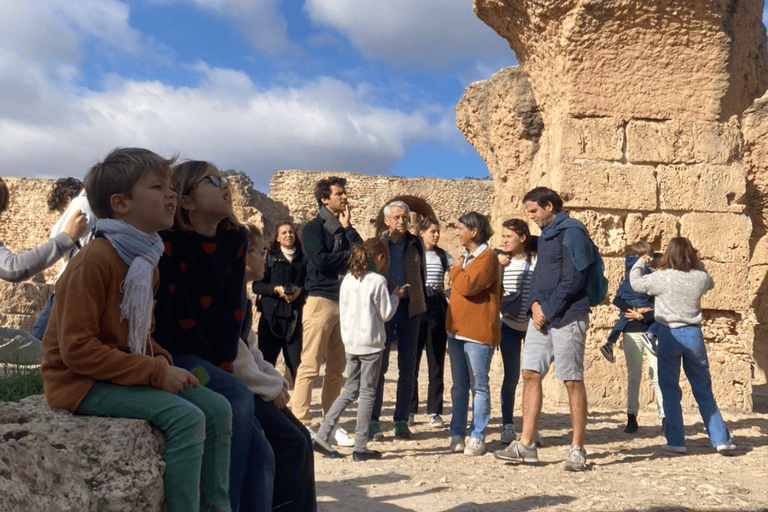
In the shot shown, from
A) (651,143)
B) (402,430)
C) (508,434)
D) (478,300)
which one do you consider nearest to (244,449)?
(478,300)

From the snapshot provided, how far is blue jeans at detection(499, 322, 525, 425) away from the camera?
19.2ft

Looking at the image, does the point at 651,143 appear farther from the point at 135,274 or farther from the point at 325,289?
the point at 135,274

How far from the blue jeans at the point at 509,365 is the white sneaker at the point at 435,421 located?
67 cm

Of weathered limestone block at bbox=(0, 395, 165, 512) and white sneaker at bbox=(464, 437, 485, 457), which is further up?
weathered limestone block at bbox=(0, 395, 165, 512)

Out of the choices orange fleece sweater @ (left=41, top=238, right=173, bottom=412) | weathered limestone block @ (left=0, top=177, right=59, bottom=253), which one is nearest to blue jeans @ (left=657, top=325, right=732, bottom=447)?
orange fleece sweater @ (left=41, top=238, right=173, bottom=412)

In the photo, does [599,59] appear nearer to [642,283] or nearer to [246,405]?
[642,283]

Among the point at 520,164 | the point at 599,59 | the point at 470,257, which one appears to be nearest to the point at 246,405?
the point at 470,257

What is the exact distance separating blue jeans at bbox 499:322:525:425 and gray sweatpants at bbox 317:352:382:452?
127 cm

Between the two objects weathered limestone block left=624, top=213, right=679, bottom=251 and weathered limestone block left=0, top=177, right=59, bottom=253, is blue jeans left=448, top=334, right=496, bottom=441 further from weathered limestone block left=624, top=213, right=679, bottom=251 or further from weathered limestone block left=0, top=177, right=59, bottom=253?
weathered limestone block left=0, top=177, right=59, bottom=253

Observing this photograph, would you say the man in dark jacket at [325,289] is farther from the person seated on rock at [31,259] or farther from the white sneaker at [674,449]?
the white sneaker at [674,449]

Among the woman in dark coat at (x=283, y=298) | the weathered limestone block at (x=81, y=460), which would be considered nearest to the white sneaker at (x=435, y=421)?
the woman in dark coat at (x=283, y=298)

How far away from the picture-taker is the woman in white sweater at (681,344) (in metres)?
5.41

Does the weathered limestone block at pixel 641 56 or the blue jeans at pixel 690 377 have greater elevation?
the weathered limestone block at pixel 641 56

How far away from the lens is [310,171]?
72.2 ft
